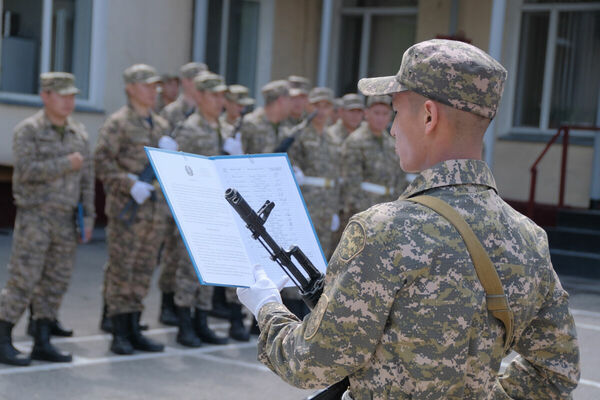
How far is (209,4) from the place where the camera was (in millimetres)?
12430

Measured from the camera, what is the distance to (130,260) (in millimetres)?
5848

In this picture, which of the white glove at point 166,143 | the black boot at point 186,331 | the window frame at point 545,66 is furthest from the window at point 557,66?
the black boot at point 186,331

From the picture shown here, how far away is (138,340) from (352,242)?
4.35 metres

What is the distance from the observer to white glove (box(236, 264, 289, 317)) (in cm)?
206

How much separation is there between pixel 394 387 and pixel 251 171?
942mm

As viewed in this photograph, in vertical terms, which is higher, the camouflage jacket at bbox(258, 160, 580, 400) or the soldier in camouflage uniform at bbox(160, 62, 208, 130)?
the soldier in camouflage uniform at bbox(160, 62, 208, 130)

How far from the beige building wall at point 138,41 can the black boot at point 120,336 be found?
494 cm

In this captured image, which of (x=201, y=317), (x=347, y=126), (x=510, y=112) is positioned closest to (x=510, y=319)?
(x=201, y=317)

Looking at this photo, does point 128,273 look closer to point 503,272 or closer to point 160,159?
point 160,159

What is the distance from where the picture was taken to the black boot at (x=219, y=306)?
717cm

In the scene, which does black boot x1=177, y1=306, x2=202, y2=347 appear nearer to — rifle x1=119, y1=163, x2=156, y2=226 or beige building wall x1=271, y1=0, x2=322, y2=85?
rifle x1=119, y1=163, x2=156, y2=226

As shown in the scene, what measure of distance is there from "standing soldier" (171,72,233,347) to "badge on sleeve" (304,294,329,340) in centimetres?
435

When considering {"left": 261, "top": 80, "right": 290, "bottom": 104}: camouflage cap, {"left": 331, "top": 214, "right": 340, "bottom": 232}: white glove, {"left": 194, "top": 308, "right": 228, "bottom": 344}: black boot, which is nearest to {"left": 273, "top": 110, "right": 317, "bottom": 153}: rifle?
{"left": 261, "top": 80, "right": 290, "bottom": 104}: camouflage cap

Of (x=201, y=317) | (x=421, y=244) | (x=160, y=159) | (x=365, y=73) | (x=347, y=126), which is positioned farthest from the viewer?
(x=365, y=73)
